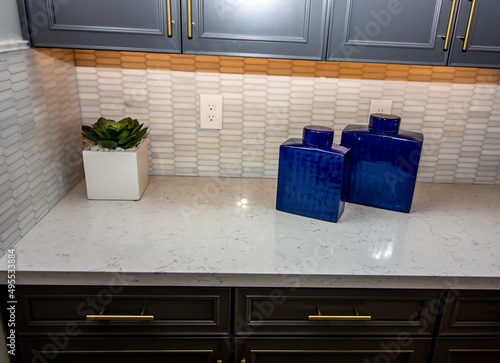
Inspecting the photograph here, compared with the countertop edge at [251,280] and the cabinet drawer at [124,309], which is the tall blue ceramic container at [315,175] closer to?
the countertop edge at [251,280]

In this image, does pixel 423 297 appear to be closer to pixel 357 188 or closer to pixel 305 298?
pixel 305 298

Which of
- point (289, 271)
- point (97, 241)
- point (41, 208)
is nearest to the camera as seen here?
point (289, 271)

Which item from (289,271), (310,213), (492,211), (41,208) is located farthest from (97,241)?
(492,211)

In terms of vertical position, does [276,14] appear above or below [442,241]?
above

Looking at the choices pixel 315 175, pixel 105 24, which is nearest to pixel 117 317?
pixel 315 175

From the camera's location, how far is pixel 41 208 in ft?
4.17

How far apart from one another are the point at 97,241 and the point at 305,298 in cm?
59

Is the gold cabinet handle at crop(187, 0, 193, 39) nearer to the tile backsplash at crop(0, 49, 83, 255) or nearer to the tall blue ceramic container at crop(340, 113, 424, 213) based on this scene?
the tile backsplash at crop(0, 49, 83, 255)

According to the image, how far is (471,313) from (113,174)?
1144 mm

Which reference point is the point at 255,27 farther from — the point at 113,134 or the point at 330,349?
the point at 330,349

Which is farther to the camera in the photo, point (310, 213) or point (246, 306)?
point (310, 213)

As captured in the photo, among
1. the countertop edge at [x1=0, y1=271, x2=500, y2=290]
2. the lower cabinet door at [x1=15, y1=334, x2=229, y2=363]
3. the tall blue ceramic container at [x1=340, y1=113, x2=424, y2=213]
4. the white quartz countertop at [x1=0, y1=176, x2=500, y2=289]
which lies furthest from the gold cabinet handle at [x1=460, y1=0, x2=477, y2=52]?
the lower cabinet door at [x1=15, y1=334, x2=229, y2=363]

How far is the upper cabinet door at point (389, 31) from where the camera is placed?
1188 millimetres

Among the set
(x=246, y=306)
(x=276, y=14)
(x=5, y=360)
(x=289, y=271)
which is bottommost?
(x=5, y=360)
